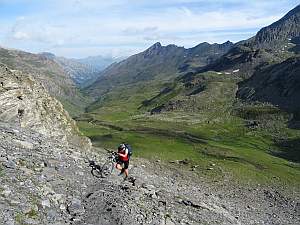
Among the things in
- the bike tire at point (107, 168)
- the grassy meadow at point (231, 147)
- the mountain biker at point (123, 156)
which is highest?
the mountain biker at point (123, 156)

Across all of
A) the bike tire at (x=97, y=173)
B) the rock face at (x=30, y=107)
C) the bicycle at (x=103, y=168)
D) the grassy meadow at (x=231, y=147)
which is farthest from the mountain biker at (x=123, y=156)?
the grassy meadow at (x=231, y=147)

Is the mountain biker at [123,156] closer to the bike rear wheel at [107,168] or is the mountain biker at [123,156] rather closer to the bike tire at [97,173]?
the bike rear wheel at [107,168]

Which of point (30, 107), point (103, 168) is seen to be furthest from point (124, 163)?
point (30, 107)

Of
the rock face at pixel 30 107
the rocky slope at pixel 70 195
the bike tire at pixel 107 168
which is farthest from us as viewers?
the rock face at pixel 30 107

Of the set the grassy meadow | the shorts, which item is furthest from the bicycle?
the grassy meadow

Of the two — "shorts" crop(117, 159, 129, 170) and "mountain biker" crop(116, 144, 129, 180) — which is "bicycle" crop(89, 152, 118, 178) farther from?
"mountain biker" crop(116, 144, 129, 180)

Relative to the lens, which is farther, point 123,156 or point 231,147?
point 231,147

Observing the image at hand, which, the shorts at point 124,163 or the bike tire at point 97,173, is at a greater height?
the shorts at point 124,163

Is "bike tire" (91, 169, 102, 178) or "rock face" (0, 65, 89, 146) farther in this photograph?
"rock face" (0, 65, 89, 146)

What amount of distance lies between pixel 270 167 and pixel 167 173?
29.7 metres

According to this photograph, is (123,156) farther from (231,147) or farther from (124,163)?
(231,147)

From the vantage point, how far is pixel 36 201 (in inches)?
1111

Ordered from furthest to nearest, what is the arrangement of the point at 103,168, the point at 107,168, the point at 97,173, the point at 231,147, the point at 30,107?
the point at 231,147
the point at 30,107
the point at 107,168
the point at 103,168
the point at 97,173

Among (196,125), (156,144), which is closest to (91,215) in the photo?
(156,144)
